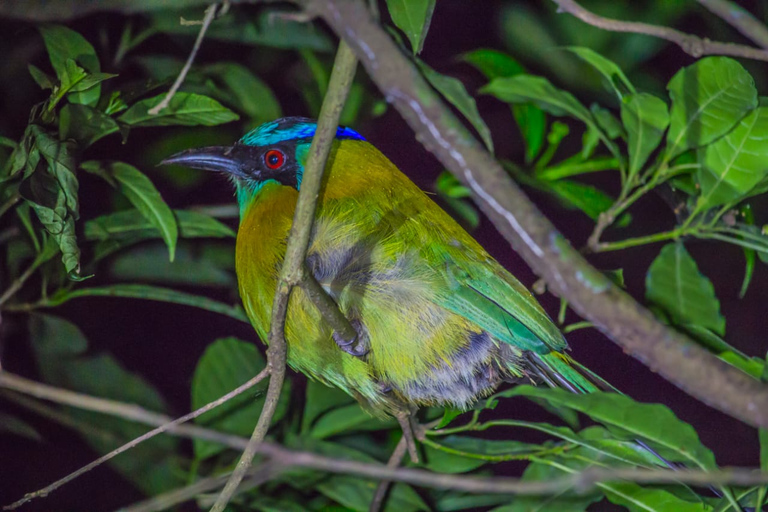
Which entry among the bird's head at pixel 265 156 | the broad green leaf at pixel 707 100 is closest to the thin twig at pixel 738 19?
the broad green leaf at pixel 707 100

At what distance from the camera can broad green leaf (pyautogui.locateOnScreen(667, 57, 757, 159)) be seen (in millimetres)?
1264

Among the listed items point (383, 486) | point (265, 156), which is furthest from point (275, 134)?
point (383, 486)

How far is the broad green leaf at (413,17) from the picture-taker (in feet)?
3.99

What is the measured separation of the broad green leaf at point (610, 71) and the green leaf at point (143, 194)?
2.77 ft

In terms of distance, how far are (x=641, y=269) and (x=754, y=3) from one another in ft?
3.14

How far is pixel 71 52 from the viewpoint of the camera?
1397 millimetres

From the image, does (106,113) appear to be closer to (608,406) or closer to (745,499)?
(608,406)

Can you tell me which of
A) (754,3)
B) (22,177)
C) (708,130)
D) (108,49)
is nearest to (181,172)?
(108,49)

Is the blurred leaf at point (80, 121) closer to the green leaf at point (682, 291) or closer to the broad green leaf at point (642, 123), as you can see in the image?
the broad green leaf at point (642, 123)

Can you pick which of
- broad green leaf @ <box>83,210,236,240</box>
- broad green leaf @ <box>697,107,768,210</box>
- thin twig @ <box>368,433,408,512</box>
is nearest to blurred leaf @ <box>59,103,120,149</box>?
broad green leaf @ <box>83,210,236,240</box>

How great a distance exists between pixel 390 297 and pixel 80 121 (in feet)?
2.25

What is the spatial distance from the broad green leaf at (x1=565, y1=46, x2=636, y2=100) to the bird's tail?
1.84 ft

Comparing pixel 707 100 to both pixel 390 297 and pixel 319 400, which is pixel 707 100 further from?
pixel 319 400

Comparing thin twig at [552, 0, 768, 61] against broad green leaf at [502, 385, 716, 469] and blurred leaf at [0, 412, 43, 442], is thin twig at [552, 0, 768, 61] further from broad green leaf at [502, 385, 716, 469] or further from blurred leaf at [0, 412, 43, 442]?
blurred leaf at [0, 412, 43, 442]
